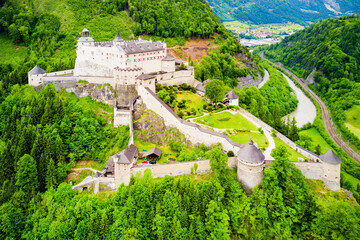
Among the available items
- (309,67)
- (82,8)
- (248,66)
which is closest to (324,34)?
(309,67)

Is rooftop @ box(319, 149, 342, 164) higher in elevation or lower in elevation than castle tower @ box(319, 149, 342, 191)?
higher

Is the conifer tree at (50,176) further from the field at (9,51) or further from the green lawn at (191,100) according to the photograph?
the field at (9,51)

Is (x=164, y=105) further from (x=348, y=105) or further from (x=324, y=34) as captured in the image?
(x=324, y=34)

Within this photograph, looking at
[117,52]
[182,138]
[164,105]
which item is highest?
[117,52]

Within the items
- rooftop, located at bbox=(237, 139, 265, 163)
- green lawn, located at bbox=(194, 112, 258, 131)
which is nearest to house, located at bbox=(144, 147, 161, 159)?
green lawn, located at bbox=(194, 112, 258, 131)

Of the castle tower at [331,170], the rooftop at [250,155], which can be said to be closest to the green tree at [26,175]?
the rooftop at [250,155]

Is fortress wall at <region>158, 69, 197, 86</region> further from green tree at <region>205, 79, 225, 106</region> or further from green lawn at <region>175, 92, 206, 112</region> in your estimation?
green tree at <region>205, 79, 225, 106</region>
